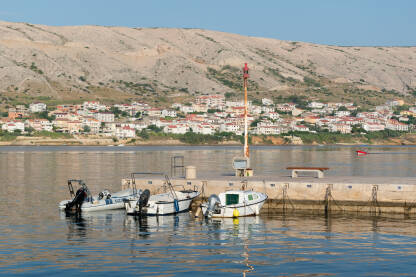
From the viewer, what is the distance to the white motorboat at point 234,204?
152 ft

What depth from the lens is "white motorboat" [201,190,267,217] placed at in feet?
152

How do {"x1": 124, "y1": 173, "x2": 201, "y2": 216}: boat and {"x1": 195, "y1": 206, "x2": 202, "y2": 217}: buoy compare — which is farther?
{"x1": 124, "y1": 173, "x2": 201, "y2": 216}: boat

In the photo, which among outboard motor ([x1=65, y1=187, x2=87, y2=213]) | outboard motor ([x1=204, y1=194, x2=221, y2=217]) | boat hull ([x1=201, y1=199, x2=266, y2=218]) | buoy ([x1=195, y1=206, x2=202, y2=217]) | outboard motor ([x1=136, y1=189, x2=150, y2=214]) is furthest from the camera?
outboard motor ([x1=65, y1=187, x2=87, y2=213])

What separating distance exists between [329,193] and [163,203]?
40.9 ft

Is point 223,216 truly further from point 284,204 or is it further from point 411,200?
point 411,200

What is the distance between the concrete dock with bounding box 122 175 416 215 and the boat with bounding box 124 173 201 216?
2.07 metres

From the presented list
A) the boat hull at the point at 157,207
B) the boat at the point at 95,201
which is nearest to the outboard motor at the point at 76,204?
the boat at the point at 95,201

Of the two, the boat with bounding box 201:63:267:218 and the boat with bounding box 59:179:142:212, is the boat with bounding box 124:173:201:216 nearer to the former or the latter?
the boat with bounding box 59:179:142:212

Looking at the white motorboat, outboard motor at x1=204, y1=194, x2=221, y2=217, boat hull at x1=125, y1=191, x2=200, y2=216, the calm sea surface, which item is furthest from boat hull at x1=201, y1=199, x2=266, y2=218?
boat hull at x1=125, y1=191, x2=200, y2=216

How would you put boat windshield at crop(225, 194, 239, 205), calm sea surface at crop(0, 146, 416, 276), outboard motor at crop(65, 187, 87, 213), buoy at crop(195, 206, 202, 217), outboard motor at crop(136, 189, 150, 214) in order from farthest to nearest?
outboard motor at crop(65, 187, 87, 213)
outboard motor at crop(136, 189, 150, 214)
buoy at crop(195, 206, 202, 217)
boat windshield at crop(225, 194, 239, 205)
calm sea surface at crop(0, 146, 416, 276)

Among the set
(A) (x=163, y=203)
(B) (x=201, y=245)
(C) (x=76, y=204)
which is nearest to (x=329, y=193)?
(A) (x=163, y=203)

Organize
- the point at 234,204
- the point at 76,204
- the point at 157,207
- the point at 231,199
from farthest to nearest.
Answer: the point at 76,204 < the point at 157,207 < the point at 231,199 < the point at 234,204

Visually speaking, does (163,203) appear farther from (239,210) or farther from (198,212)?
(239,210)

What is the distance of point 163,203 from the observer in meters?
48.4
